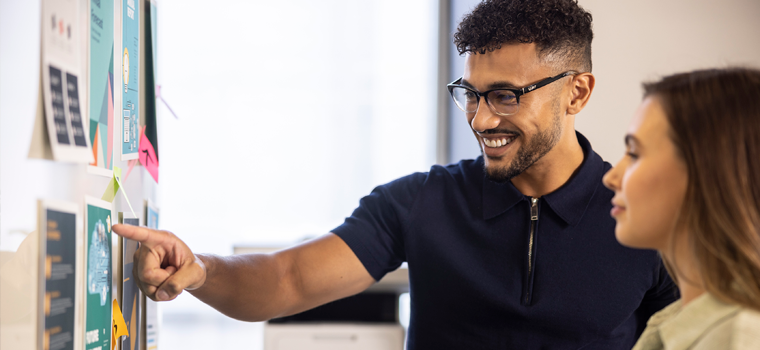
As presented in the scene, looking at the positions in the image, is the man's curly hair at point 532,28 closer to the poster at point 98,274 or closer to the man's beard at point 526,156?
the man's beard at point 526,156

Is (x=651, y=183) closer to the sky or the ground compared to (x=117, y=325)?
closer to the sky

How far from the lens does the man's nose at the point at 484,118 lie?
1.24 meters

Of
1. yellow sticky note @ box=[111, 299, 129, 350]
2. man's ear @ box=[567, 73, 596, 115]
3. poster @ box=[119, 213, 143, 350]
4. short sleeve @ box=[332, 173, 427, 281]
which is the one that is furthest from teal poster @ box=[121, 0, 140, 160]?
man's ear @ box=[567, 73, 596, 115]

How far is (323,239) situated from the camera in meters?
1.28

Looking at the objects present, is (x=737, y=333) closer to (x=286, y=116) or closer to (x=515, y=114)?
(x=515, y=114)

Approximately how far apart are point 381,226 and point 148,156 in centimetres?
54

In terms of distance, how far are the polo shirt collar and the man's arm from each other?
34 centimetres

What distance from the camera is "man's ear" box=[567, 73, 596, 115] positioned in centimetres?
133

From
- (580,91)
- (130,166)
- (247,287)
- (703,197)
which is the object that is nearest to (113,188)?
(130,166)

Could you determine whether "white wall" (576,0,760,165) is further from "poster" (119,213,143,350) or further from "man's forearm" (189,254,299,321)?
"poster" (119,213,143,350)

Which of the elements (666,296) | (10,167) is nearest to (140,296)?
(10,167)

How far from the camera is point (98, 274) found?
74 cm

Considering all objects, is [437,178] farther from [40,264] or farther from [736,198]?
[40,264]

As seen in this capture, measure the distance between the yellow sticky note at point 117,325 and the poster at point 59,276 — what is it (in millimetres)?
148
